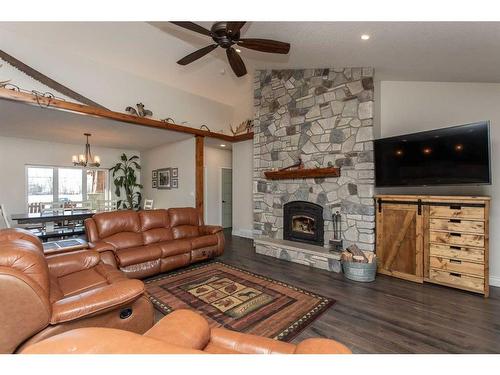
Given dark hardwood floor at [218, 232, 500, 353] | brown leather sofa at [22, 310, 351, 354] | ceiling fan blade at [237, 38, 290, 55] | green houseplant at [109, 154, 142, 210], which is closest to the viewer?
brown leather sofa at [22, 310, 351, 354]

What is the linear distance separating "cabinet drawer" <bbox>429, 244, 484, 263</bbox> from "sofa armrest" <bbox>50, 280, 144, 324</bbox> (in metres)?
3.41

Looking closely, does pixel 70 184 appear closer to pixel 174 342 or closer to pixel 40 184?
pixel 40 184

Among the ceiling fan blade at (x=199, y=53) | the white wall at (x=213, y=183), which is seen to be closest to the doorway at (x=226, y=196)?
the white wall at (x=213, y=183)

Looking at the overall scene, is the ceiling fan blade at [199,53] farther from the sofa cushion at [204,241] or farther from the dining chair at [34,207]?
the dining chair at [34,207]

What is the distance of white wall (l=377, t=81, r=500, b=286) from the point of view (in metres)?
3.00

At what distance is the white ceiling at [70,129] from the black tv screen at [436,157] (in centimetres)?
447

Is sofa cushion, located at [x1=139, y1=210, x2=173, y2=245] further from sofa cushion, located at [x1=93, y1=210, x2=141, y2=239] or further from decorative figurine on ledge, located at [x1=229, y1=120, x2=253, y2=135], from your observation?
decorative figurine on ledge, located at [x1=229, y1=120, x2=253, y2=135]

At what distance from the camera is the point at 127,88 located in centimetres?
471

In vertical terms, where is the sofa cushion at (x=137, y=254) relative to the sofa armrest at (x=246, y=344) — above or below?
below

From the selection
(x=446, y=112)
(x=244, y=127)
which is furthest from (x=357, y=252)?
(x=244, y=127)

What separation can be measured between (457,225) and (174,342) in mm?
3387

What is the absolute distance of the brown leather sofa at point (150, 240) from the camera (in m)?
3.22

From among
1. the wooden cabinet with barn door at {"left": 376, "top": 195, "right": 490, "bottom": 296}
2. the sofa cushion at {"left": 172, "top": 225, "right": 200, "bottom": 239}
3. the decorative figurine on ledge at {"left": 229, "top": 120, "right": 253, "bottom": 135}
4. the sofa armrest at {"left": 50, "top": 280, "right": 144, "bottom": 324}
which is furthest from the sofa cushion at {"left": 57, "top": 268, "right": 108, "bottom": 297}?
the decorative figurine on ledge at {"left": 229, "top": 120, "right": 253, "bottom": 135}
